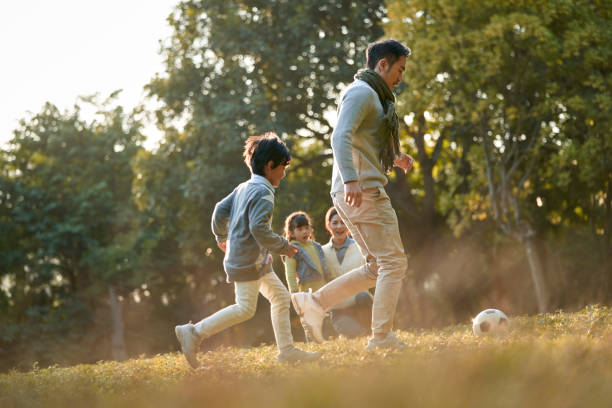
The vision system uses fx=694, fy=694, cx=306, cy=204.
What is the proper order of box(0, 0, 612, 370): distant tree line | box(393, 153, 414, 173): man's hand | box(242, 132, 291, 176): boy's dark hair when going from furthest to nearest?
box(0, 0, 612, 370): distant tree line
box(393, 153, 414, 173): man's hand
box(242, 132, 291, 176): boy's dark hair

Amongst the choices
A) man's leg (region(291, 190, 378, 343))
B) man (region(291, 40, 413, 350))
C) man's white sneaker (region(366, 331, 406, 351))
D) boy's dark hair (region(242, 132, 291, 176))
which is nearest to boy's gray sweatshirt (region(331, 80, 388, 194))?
man (region(291, 40, 413, 350))

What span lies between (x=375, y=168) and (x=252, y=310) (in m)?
1.57

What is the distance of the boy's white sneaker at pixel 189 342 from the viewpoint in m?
5.52

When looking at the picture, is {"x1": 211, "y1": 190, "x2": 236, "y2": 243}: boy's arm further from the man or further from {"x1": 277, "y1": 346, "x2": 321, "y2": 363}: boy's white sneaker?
{"x1": 277, "y1": 346, "x2": 321, "y2": 363}: boy's white sneaker

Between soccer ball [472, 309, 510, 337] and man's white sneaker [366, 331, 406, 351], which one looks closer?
man's white sneaker [366, 331, 406, 351]

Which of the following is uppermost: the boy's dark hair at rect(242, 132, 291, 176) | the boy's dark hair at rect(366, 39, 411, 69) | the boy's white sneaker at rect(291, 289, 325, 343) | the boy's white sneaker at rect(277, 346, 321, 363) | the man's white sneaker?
the boy's dark hair at rect(366, 39, 411, 69)

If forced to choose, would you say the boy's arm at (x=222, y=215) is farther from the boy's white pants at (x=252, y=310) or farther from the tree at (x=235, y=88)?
the tree at (x=235, y=88)

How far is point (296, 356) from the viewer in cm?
547

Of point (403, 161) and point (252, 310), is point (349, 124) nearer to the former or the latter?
point (403, 161)

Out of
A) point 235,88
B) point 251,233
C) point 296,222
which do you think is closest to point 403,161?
point 251,233

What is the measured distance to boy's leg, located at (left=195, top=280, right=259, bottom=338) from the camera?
5.66 m

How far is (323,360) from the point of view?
518 cm

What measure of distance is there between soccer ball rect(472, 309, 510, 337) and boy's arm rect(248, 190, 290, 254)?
6.45 feet

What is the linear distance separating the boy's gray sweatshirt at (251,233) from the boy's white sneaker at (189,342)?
54cm
